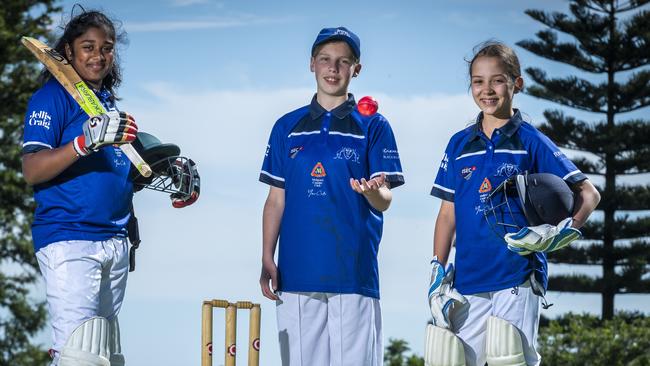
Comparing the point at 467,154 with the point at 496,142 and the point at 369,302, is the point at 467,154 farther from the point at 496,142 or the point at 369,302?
the point at 369,302

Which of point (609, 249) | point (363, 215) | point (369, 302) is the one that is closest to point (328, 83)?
point (363, 215)

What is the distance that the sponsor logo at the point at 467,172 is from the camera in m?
4.16

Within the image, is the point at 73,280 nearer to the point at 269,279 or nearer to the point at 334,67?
the point at 269,279

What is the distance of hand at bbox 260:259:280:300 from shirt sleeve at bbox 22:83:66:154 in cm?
98

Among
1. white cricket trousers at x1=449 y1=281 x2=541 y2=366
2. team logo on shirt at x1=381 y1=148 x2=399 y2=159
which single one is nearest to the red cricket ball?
team logo on shirt at x1=381 y1=148 x2=399 y2=159

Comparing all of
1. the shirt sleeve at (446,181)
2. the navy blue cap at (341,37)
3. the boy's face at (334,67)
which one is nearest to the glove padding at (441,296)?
the shirt sleeve at (446,181)

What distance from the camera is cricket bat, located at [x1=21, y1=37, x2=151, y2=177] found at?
405cm

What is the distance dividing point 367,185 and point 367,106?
18.1 inches

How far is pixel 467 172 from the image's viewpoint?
164 inches

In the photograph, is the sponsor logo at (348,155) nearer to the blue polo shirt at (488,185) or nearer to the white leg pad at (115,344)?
the blue polo shirt at (488,185)

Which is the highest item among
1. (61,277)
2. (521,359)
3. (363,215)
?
(363,215)

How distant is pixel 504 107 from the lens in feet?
13.8

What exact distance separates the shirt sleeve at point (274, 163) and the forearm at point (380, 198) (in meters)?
0.44

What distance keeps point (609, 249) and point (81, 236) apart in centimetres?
1382
